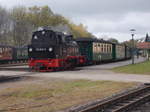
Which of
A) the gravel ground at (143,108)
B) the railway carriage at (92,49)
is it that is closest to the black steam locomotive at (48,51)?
the railway carriage at (92,49)

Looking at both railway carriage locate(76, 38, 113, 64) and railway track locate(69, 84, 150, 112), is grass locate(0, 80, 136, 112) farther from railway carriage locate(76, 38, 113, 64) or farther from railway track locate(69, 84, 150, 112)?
railway carriage locate(76, 38, 113, 64)

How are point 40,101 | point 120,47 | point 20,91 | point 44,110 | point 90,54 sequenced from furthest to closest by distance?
point 120,47
point 90,54
point 20,91
point 40,101
point 44,110

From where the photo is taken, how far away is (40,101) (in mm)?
11688

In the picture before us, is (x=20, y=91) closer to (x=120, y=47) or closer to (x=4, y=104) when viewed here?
(x=4, y=104)

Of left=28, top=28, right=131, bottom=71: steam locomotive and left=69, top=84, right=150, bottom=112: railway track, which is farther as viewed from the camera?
left=28, top=28, right=131, bottom=71: steam locomotive

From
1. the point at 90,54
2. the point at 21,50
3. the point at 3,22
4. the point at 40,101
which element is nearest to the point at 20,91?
the point at 40,101

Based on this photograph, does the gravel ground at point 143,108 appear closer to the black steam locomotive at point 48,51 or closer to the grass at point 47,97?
the grass at point 47,97

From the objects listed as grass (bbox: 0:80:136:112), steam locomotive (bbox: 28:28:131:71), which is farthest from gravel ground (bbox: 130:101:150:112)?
steam locomotive (bbox: 28:28:131:71)

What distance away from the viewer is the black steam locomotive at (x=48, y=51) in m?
25.6

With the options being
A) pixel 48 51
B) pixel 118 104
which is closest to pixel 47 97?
pixel 118 104

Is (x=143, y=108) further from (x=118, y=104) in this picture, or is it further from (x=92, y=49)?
(x=92, y=49)

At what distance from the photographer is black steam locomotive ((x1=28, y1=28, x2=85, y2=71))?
25.6 metres

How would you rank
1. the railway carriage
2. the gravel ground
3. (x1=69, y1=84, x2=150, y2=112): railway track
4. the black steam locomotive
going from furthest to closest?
the railway carriage < the black steam locomotive < the gravel ground < (x1=69, y1=84, x2=150, y2=112): railway track

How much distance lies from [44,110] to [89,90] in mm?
5041
